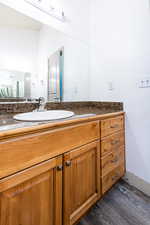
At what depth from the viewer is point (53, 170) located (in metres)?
0.72

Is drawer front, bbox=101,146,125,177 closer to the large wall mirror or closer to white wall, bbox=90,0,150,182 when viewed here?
white wall, bbox=90,0,150,182

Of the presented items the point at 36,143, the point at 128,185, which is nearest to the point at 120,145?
the point at 128,185

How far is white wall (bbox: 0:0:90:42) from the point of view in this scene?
1.20 metres

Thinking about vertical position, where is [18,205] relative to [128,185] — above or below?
above

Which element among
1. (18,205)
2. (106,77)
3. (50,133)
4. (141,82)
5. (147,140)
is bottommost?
(18,205)

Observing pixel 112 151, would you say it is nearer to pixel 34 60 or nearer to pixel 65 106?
pixel 65 106

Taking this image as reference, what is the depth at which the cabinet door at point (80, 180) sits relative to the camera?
79 cm

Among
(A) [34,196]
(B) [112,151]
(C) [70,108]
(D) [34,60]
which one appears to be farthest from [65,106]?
(A) [34,196]

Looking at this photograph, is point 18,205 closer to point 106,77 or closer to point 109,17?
point 106,77

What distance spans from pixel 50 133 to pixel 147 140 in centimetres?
106

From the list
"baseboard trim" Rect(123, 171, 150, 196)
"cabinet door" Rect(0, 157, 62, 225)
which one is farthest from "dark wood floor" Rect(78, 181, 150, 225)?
"cabinet door" Rect(0, 157, 62, 225)

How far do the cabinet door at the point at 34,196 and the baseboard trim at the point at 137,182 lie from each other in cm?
95

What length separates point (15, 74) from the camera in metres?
1.16

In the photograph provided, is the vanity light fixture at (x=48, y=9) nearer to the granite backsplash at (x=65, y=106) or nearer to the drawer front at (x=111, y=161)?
the granite backsplash at (x=65, y=106)
